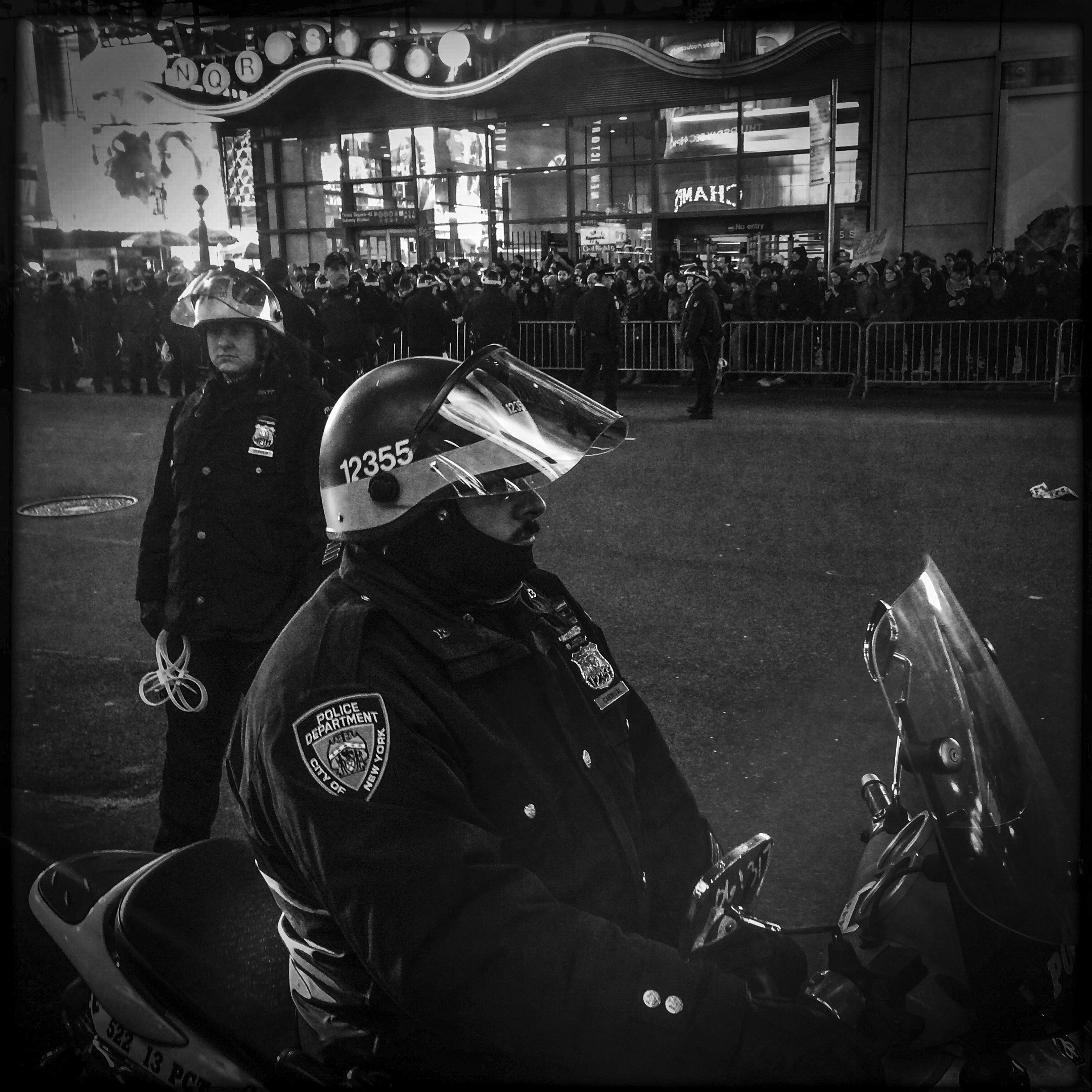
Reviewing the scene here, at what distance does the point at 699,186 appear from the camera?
24719 mm

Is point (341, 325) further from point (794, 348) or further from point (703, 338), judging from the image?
point (794, 348)

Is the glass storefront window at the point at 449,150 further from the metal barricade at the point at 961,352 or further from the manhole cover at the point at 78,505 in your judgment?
the manhole cover at the point at 78,505

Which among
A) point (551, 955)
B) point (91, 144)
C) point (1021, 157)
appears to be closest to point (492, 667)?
point (551, 955)

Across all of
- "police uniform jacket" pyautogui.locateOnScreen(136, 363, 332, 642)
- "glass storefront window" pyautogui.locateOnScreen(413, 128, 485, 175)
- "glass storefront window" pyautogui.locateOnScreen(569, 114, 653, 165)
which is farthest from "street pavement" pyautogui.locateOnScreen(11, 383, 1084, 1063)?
"glass storefront window" pyautogui.locateOnScreen(413, 128, 485, 175)

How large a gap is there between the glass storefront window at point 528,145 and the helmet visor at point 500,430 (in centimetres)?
2505

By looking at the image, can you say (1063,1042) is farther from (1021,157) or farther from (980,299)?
(1021,157)

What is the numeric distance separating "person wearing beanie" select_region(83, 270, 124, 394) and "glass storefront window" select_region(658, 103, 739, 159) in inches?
468

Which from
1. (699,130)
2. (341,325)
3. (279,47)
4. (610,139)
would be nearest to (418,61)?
(279,47)

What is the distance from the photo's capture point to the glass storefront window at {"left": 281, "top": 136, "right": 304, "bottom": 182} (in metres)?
29.0

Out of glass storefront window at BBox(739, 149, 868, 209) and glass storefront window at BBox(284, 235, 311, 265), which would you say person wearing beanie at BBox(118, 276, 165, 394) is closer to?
glass storefront window at BBox(284, 235, 311, 265)

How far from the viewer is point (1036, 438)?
464 inches

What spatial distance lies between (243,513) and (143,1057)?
206 centimetres

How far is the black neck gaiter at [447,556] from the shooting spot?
77.7 inches

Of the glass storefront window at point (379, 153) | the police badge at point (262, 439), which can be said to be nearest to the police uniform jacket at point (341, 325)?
the glass storefront window at point (379, 153)
